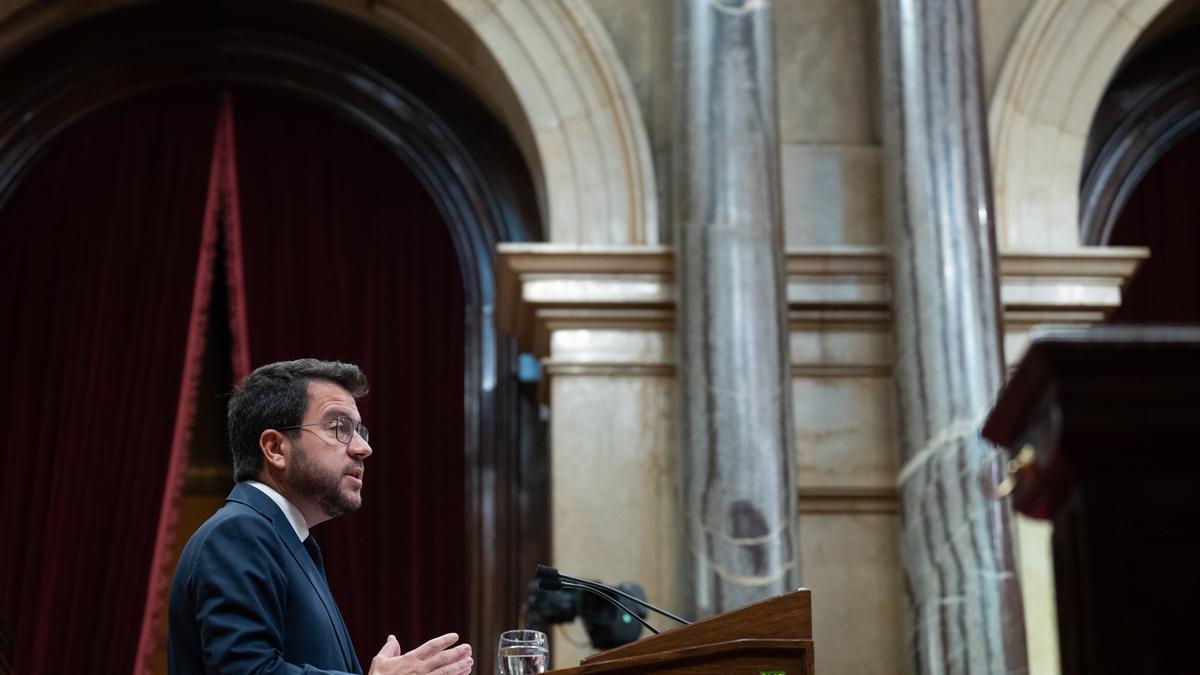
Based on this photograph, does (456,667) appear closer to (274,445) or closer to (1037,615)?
(274,445)

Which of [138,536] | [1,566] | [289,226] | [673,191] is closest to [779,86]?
[673,191]

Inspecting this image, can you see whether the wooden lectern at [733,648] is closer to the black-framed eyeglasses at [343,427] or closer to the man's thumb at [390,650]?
the man's thumb at [390,650]

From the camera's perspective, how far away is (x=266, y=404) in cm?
309

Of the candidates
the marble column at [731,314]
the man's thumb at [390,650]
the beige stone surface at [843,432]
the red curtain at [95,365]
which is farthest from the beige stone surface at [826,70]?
the man's thumb at [390,650]

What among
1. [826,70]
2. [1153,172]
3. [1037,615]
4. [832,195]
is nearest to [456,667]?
[1037,615]

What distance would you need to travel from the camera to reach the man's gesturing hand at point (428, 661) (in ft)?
8.79

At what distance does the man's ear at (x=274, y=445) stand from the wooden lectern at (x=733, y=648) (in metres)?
0.71

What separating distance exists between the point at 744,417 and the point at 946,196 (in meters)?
1.05

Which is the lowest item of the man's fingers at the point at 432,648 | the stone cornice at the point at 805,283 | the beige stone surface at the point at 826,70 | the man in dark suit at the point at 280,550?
the man's fingers at the point at 432,648

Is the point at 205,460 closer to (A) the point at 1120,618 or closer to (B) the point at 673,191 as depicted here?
(B) the point at 673,191

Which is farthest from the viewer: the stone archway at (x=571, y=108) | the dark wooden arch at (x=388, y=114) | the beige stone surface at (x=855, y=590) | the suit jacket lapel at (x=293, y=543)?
the dark wooden arch at (x=388, y=114)

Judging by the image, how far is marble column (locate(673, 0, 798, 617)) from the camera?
16.7 feet

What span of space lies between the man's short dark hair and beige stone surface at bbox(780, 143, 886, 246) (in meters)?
2.92

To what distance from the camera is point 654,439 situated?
554 cm
